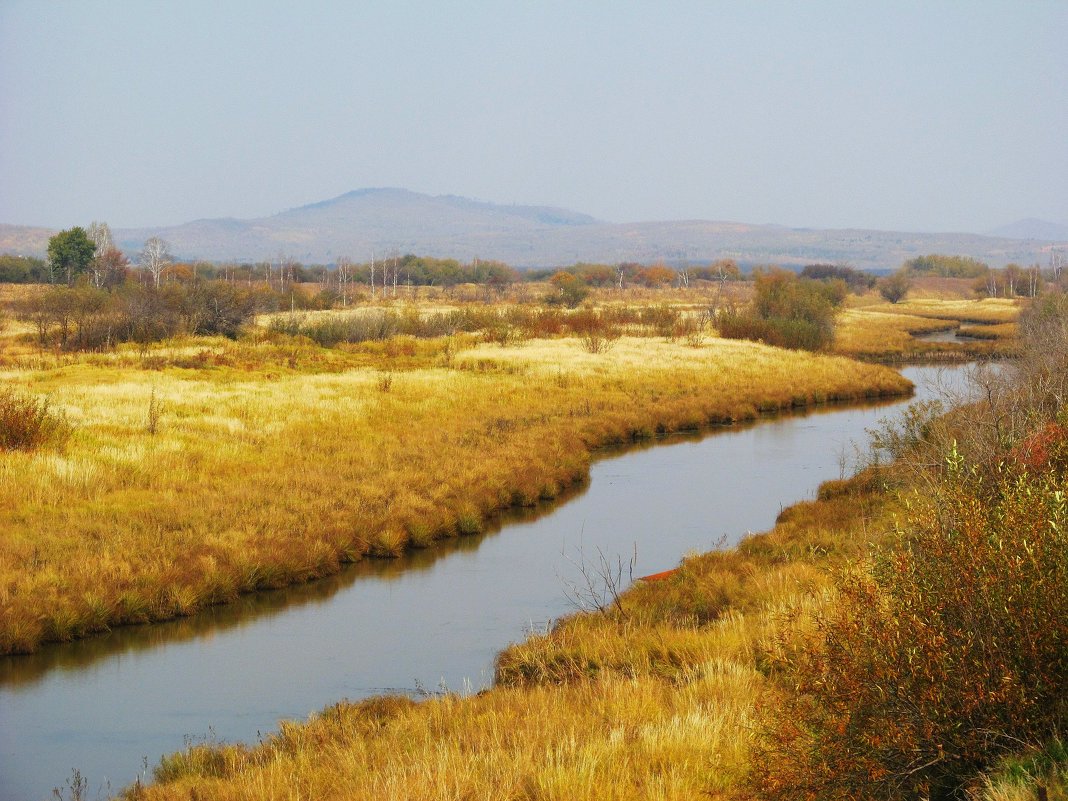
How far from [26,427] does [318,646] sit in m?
9.17

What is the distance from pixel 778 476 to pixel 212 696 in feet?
51.1

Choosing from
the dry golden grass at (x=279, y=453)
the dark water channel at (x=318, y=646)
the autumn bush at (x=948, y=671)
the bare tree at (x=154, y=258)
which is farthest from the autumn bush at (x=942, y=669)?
the bare tree at (x=154, y=258)

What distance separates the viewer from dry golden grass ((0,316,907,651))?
1339 centimetres

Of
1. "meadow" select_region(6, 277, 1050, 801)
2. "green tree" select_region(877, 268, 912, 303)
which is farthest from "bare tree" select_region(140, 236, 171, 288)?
"green tree" select_region(877, 268, 912, 303)

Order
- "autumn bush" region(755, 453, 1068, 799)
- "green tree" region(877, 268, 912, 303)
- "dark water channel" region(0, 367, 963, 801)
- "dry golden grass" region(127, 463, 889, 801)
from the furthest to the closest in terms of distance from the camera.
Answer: "green tree" region(877, 268, 912, 303) < "dark water channel" region(0, 367, 963, 801) < "dry golden grass" region(127, 463, 889, 801) < "autumn bush" region(755, 453, 1068, 799)

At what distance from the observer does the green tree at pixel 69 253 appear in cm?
7844

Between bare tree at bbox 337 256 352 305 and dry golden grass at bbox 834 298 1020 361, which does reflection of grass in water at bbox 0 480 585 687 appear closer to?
dry golden grass at bbox 834 298 1020 361

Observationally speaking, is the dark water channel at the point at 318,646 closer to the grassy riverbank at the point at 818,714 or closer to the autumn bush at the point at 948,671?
the grassy riverbank at the point at 818,714

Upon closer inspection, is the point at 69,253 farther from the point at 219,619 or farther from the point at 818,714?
the point at 818,714

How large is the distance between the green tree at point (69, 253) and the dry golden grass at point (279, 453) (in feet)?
149

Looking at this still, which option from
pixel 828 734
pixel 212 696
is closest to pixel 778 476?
pixel 212 696

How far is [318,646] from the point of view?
41.1 feet

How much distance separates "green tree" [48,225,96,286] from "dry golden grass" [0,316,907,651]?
4538 cm

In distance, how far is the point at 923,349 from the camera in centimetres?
5356
